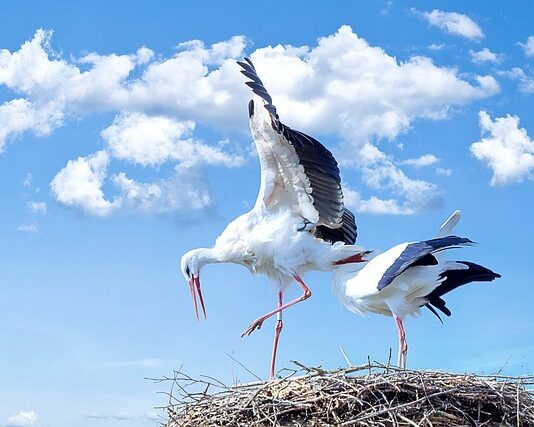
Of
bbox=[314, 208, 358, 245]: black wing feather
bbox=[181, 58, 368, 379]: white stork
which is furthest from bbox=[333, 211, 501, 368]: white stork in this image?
bbox=[314, 208, 358, 245]: black wing feather

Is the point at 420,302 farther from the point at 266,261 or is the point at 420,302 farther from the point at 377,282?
the point at 266,261

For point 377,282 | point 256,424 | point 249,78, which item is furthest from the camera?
point 249,78

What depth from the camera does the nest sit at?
6.73 metres

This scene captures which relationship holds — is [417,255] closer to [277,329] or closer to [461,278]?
[461,278]

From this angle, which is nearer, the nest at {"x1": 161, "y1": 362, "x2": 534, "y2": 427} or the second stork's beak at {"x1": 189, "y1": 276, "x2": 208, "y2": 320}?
the nest at {"x1": 161, "y1": 362, "x2": 534, "y2": 427}

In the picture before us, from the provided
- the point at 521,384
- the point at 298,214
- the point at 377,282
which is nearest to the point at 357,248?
the point at 298,214

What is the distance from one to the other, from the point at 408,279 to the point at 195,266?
7.85 ft

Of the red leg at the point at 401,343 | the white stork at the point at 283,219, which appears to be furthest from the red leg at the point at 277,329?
the red leg at the point at 401,343

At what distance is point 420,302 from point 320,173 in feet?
5.00

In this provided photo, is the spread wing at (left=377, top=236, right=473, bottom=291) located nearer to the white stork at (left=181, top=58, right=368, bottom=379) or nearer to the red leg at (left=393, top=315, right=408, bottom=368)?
the red leg at (left=393, top=315, right=408, bottom=368)

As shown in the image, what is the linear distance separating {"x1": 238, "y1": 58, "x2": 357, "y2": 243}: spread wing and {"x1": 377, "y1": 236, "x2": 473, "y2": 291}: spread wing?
1347mm

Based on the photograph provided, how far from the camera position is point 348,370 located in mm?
7000

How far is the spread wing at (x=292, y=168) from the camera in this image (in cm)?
918

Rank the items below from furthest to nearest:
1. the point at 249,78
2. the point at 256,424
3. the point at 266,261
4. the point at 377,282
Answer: the point at 266,261 < the point at 249,78 < the point at 377,282 < the point at 256,424
